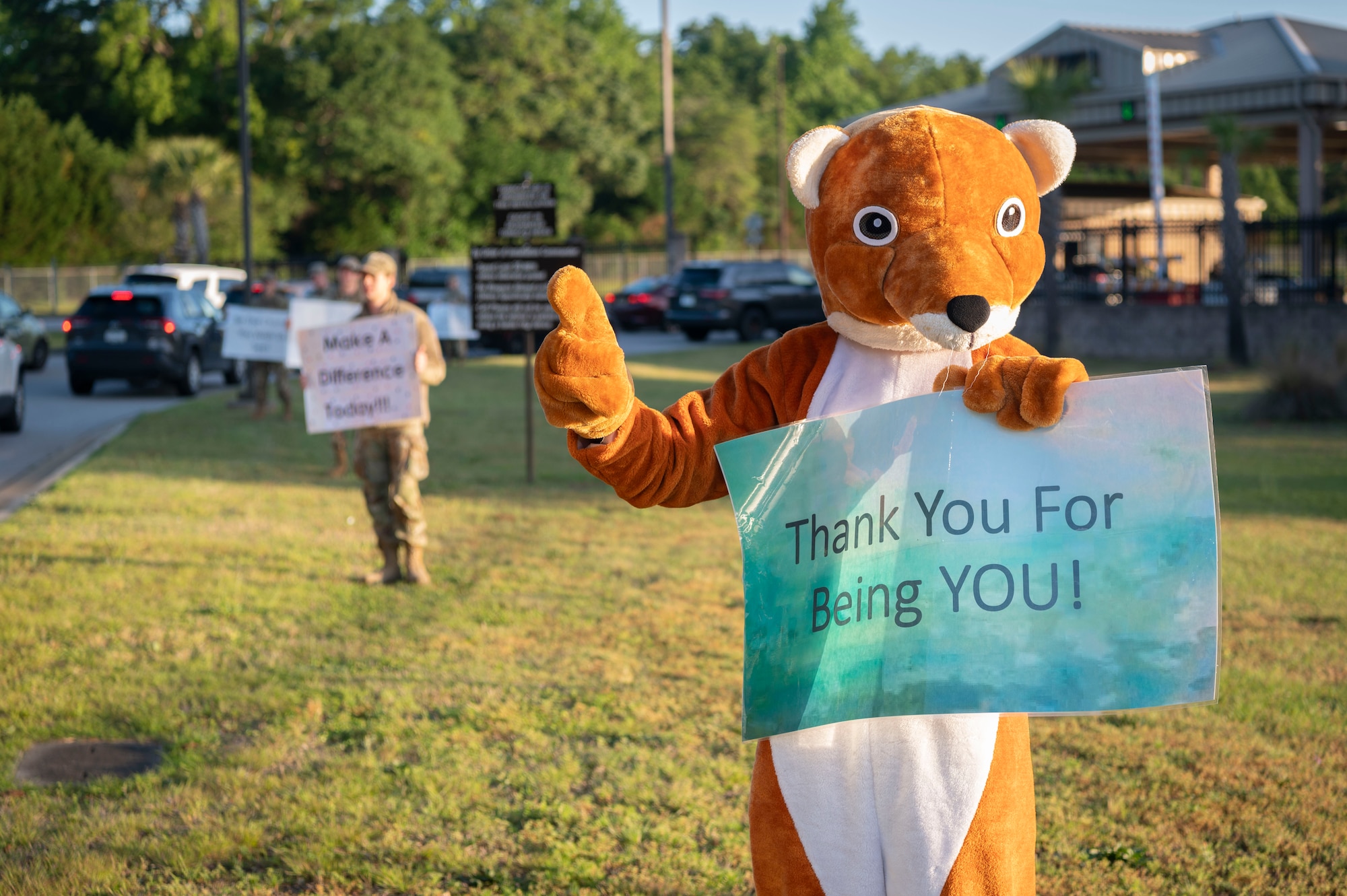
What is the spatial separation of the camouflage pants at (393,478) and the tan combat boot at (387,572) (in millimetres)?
46

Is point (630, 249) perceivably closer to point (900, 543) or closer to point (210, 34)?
point (210, 34)

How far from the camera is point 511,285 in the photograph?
10.8 meters

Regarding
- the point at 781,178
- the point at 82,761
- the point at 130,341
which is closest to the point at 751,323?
the point at 130,341

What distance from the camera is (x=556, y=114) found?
55875mm

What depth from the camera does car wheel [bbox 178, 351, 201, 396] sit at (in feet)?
65.4

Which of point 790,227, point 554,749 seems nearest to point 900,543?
point 554,749

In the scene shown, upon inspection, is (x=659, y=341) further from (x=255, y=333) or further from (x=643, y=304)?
(x=255, y=333)

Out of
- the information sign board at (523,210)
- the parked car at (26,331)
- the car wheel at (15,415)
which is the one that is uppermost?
the information sign board at (523,210)

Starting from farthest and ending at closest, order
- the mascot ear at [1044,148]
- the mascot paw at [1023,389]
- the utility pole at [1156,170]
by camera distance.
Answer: the utility pole at [1156,170] < the mascot ear at [1044,148] < the mascot paw at [1023,389]

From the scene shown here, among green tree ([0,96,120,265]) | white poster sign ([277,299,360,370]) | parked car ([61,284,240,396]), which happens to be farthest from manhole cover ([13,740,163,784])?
green tree ([0,96,120,265])

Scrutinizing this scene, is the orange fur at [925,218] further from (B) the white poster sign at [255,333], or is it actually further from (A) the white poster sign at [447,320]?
(A) the white poster sign at [447,320]

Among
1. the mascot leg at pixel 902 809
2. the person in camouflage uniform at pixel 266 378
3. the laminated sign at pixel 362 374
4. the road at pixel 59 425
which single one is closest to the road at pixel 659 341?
the road at pixel 59 425

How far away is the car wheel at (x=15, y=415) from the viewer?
15.1 metres

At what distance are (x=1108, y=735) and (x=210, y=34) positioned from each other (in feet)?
166
